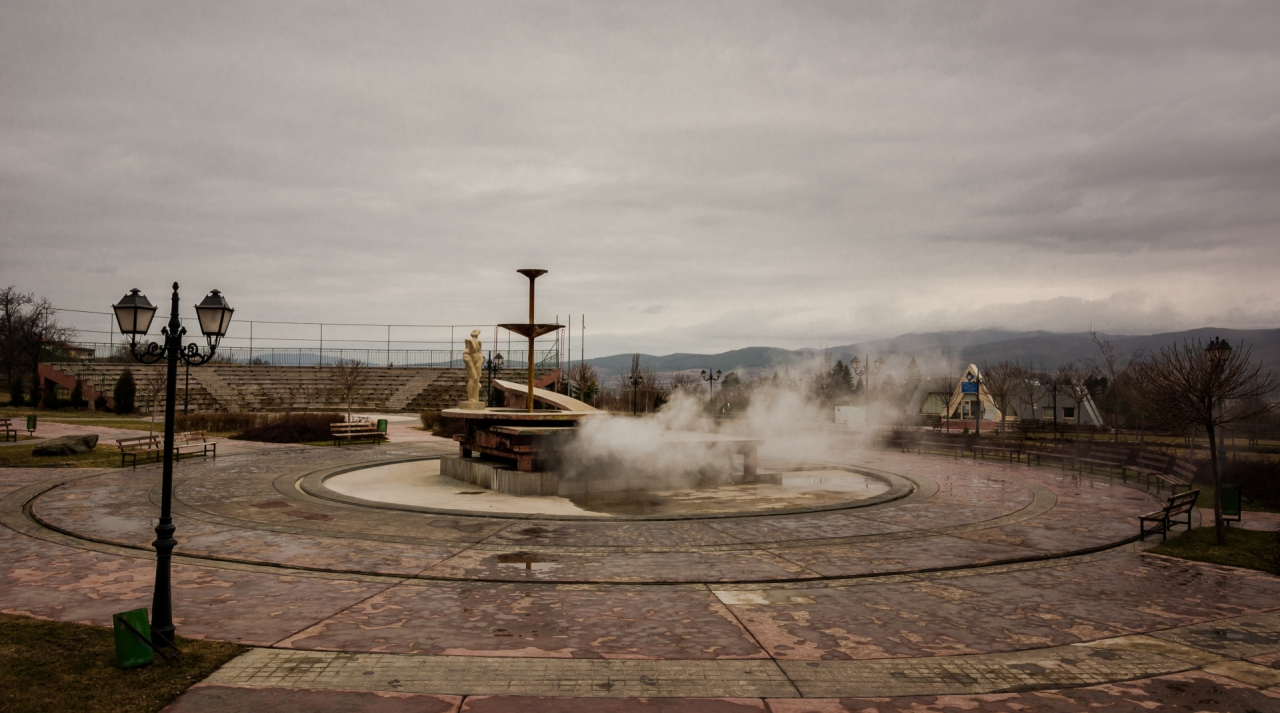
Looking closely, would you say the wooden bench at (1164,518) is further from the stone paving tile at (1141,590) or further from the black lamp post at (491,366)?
the black lamp post at (491,366)

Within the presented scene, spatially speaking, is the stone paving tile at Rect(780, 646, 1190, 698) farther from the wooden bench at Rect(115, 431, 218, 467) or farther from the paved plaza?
the wooden bench at Rect(115, 431, 218, 467)

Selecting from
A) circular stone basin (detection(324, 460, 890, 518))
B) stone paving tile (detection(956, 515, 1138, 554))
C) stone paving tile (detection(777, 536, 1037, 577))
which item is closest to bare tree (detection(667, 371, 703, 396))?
circular stone basin (detection(324, 460, 890, 518))

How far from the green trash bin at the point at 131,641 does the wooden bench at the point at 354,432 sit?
2128 centimetres

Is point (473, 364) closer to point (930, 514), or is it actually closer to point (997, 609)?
point (930, 514)

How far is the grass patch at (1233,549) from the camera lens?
31.4ft

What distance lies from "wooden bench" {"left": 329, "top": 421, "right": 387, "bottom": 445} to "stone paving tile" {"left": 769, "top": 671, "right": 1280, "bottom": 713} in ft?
78.2

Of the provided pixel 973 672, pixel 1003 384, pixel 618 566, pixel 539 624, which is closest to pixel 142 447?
pixel 618 566

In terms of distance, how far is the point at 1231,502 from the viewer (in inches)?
479

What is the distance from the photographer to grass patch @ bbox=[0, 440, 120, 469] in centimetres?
1856

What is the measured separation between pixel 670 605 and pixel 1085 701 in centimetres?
376

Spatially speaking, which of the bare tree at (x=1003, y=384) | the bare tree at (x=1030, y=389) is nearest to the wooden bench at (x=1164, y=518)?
the bare tree at (x=1003, y=384)

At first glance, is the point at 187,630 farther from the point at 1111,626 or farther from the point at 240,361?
the point at 240,361

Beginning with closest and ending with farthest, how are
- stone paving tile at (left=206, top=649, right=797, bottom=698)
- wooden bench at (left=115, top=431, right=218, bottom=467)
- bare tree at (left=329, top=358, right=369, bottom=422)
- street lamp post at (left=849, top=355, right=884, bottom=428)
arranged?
1. stone paving tile at (left=206, top=649, right=797, bottom=698)
2. wooden bench at (left=115, top=431, right=218, bottom=467)
3. street lamp post at (left=849, top=355, right=884, bottom=428)
4. bare tree at (left=329, top=358, right=369, bottom=422)

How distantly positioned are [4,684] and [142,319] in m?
3.13
